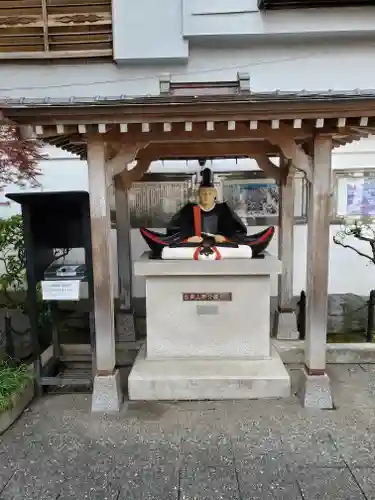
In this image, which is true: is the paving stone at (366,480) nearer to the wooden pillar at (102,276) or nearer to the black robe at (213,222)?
the wooden pillar at (102,276)

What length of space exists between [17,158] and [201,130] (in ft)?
13.4

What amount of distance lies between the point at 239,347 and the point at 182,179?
394 centimetres

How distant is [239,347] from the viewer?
4.95 m

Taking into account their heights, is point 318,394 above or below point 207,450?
above

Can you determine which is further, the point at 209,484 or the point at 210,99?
the point at 210,99

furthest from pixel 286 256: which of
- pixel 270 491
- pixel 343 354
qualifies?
pixel 270 491

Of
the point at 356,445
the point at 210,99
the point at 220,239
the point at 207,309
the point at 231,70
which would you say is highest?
the point at 231,70

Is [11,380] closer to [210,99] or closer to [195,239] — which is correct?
[195,239]

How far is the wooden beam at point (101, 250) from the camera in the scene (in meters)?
4.10

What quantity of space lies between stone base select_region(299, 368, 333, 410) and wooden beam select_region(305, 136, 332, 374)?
0.11m

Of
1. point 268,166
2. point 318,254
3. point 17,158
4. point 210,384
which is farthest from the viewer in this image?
point 17,158

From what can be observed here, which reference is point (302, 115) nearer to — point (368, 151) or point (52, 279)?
point (52, 279)

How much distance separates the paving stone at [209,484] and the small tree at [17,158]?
5359 millimetres

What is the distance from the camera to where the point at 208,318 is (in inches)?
194
